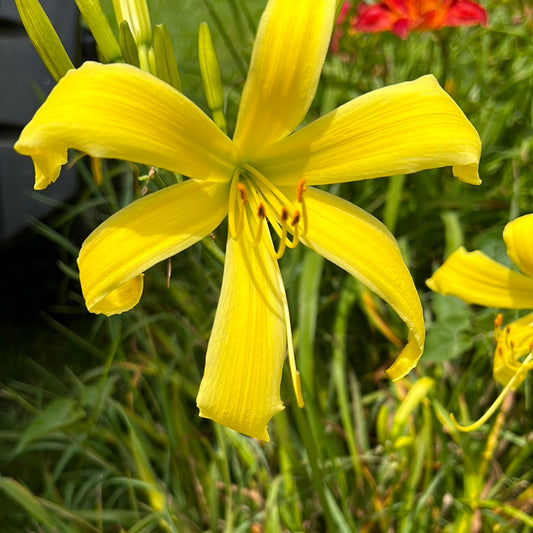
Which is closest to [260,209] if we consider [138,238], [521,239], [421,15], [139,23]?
[138,238]

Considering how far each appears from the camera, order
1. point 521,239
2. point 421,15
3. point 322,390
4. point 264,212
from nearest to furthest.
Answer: point 264,212 < point 521,239 < point 421,15 < point 322,390

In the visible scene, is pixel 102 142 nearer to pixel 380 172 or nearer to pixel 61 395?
pixel 380 172

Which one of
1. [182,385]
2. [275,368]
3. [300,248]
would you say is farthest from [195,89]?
[275,368]

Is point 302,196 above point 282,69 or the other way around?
the other way around

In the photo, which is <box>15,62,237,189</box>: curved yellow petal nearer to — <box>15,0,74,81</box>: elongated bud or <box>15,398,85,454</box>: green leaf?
<box>15,0,74,81</box>: elongated bud

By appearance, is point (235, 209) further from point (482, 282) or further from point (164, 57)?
point (482, 282)

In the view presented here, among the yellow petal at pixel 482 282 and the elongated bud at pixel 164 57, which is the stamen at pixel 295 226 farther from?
the yellow petal at pixel 482 282

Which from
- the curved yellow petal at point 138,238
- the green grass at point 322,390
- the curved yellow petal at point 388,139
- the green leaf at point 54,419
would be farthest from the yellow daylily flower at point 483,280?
the green leaf at point 54,419
